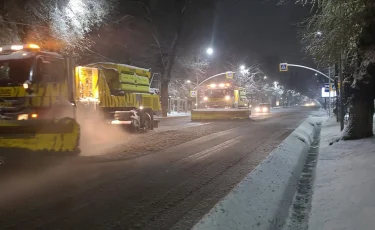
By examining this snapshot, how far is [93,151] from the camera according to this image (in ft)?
41.9

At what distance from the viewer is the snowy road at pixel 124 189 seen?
18.9 feet

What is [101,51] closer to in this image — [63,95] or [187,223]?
[63,95]

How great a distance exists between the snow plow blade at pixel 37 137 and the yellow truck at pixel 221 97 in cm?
2530


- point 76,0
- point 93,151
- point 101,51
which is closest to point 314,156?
point 93,151

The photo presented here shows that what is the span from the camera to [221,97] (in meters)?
34.9

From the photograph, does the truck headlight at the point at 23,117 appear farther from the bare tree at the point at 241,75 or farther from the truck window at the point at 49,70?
the bare tree at the point at 241,75

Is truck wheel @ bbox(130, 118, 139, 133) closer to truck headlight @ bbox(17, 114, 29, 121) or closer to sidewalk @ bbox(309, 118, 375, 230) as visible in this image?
truck headlight @ bbox(17, 114, 29, 121)

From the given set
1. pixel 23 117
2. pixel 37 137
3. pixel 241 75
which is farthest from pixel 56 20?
pixel 241 75

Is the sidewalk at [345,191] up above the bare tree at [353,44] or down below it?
below

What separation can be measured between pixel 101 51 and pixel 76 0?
39.0 ft

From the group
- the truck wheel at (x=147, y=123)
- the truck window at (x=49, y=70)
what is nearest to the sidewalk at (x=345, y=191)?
the truck window at (x=49, y=70)

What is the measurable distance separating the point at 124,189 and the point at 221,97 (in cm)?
2786

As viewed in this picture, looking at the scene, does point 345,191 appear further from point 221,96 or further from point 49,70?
point 221,96

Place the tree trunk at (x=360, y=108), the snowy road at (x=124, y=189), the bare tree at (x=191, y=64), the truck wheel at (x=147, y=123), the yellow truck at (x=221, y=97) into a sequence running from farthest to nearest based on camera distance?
the bare tree at (x=191, y=64), the yellow truck at (x=221, y=97), the truck wheel at (x=147, y=123), the tree trunk at (x=360, y=108), the snowy road at (x=124, y=189)
